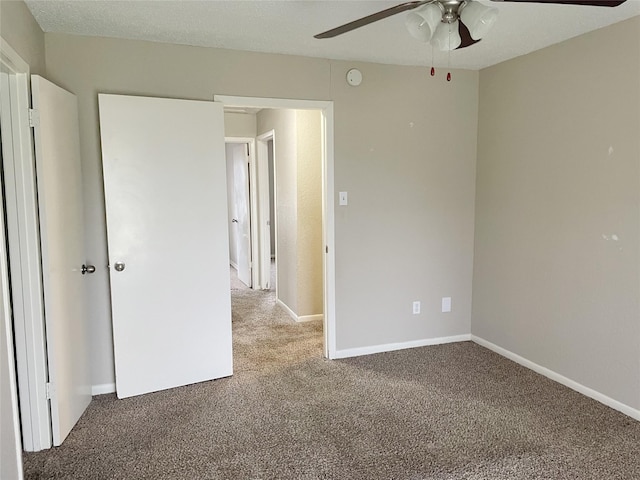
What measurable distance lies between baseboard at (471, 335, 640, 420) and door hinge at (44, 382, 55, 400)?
3.17m

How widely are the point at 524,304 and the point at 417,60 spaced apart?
2.03 metres

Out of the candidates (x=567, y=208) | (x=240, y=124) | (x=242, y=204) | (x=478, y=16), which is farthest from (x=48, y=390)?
(x=242, y=204)

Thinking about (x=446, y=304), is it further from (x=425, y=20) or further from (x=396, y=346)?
(x=425, y=20)

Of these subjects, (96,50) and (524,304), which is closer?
(96,50)

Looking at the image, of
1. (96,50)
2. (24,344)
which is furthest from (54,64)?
(24,344)

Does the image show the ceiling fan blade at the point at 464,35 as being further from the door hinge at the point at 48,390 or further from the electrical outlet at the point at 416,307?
the door hinge at the point at 48,390

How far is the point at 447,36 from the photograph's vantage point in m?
2.06

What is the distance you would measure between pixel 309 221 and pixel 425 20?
295 centimetres

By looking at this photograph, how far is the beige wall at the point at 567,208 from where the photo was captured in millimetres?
2736

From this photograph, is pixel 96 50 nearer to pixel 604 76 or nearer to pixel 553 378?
pixel 604 76

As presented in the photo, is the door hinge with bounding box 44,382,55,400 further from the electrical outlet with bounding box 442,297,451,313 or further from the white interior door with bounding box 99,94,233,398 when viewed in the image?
the electrical outlet with bounding box 442,297,451,313

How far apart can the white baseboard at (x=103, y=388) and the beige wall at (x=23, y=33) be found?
1990 mm

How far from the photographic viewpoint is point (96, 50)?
9.52 feet

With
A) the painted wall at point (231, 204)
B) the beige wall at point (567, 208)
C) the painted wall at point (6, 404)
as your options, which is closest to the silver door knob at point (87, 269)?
the painted wall at point (6, 404)
